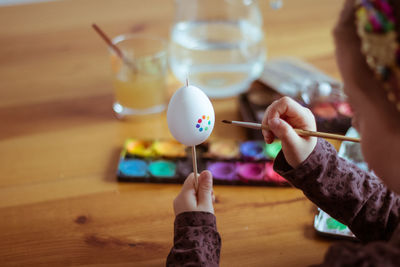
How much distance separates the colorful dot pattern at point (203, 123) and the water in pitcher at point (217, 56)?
38 centimetres

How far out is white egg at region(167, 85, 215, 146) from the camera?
0.61m

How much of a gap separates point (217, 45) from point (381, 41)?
24.7 inches

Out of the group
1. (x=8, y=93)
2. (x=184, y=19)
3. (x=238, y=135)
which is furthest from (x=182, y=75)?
(x=8, y=93)

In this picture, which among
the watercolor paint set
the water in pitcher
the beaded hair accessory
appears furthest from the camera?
the water in pitcher

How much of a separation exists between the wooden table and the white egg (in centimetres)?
17

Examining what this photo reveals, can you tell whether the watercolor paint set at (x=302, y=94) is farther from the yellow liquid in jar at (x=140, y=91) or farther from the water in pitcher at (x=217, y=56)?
the yellow liquid in jar at (x=140, y=91)

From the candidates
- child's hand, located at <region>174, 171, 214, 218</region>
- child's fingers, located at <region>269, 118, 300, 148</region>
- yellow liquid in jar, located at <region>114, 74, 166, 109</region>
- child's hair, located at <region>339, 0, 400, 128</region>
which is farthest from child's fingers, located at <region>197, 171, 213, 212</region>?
yellow liquid in jar, located at <region>114, 74, 166, 109</region>

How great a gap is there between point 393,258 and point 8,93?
2.71 feet

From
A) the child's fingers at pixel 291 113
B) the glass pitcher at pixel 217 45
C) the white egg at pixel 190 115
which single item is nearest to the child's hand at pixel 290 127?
the child's fingers at pixel 291 113

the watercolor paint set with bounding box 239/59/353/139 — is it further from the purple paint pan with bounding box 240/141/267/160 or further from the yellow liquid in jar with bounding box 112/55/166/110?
the yellow liquid in jar with bounding box 112/55/166/110

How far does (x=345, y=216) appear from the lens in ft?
2.20

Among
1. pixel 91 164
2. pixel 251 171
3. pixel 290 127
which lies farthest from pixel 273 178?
pixel 91 164

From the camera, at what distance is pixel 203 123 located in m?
0.62

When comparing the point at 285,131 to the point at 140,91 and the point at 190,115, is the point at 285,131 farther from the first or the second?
the point at 140,91
